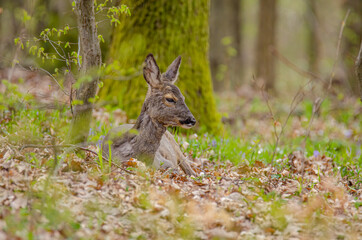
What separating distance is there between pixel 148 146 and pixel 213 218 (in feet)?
5.12

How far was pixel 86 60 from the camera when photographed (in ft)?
17.1

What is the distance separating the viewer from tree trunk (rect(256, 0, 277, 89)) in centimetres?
1817

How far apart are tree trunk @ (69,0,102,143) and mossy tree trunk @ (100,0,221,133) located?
8.57 ft

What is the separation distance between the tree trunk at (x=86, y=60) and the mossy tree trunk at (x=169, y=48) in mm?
2613

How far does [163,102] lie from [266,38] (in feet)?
46.0

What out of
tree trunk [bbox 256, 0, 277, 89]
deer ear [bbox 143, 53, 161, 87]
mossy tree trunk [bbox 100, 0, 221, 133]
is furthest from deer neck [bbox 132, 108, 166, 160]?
tree trunk [bbox 256, 0, 277, 89]

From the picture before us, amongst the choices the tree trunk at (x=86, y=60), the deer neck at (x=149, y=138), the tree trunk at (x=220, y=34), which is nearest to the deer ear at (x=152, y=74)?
the deer neck at (x=149, y=138)

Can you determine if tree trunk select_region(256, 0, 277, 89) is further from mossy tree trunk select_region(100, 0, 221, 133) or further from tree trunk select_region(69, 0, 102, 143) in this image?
tree trunk select_region(69, 0, 102, 143)

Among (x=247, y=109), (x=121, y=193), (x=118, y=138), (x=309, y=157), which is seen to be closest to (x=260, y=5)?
(x=247, y=109)

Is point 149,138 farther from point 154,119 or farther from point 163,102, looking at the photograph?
point 163,102

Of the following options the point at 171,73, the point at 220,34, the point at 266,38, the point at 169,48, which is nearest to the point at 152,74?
the point at 171,73

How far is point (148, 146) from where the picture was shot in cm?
543

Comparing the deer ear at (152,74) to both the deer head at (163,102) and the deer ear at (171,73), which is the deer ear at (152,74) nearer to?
the deer head at (163,102)

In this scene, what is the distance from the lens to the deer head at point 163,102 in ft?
17.3
